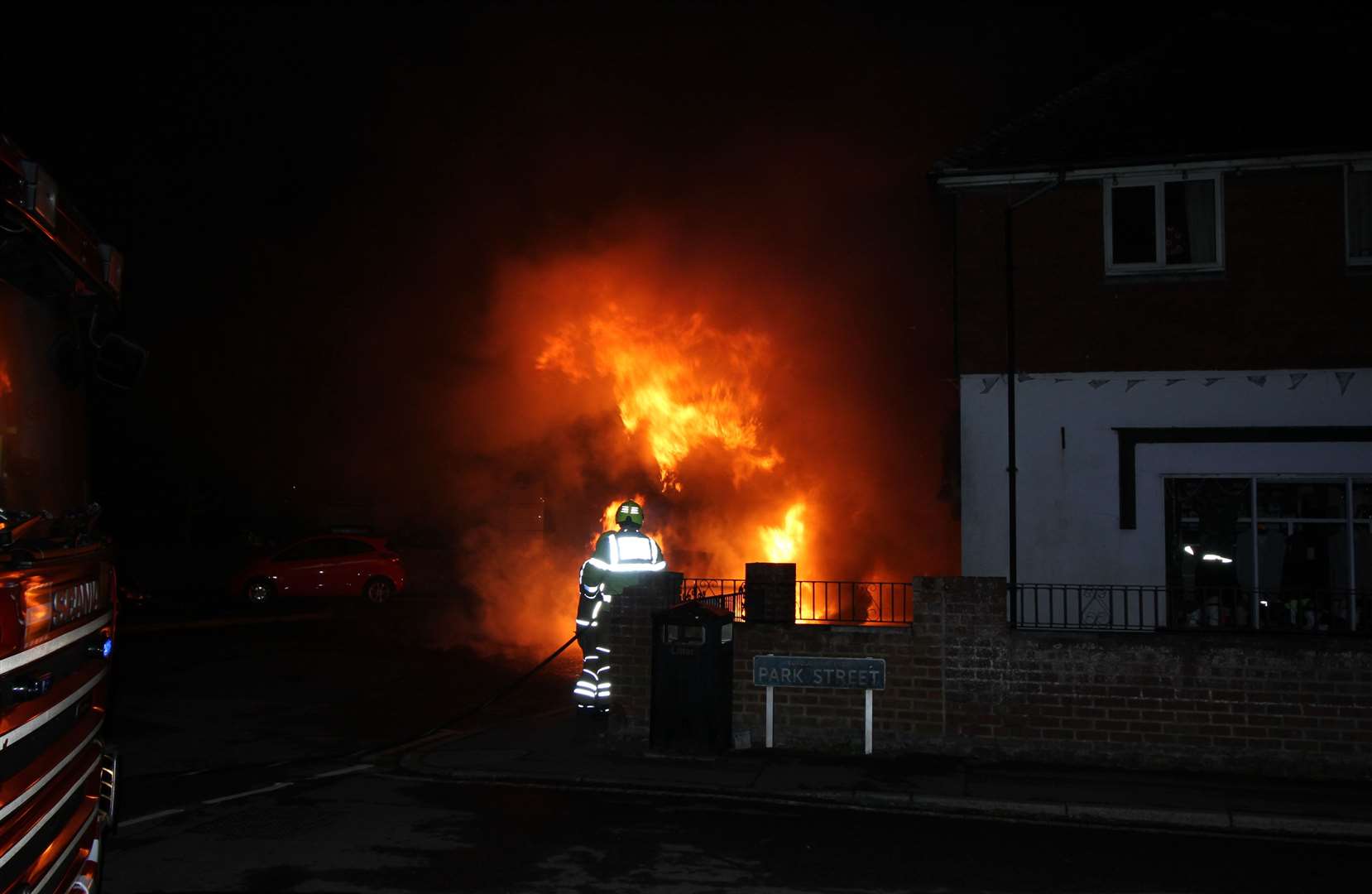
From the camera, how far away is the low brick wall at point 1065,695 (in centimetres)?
859

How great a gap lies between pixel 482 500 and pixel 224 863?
20685 millimetres

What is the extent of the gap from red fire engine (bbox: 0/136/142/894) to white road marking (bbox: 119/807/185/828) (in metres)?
2.44

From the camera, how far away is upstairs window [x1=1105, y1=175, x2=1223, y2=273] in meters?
11.9

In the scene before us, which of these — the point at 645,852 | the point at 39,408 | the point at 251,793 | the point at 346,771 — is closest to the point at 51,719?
the point at 39,408

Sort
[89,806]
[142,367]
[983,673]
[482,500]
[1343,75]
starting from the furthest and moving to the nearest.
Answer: [482,500]
[1343,75]
[983,673]
[142,367]
[89,806]

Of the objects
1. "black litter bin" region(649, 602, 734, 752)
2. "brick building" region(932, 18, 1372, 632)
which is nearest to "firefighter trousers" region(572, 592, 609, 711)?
"black litter bin" region(649, 602, 734, 752)

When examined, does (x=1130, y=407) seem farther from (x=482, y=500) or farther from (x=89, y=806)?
(x=482, y=500)

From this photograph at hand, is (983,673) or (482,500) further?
(482,500)

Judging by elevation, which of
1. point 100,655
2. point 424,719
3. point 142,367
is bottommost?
point 424,719

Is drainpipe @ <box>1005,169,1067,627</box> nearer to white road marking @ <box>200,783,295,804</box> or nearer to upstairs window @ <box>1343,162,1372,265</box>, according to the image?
upstairs window @ <box>1343,162,1372,265</box>

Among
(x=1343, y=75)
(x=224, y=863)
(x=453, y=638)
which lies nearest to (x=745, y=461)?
(x=453, y=638)

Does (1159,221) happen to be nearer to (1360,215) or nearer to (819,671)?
(1360,215)

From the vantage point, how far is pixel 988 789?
316 inches

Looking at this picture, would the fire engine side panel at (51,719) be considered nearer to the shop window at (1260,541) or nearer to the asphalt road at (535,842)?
the asphalt road at (535,842)
